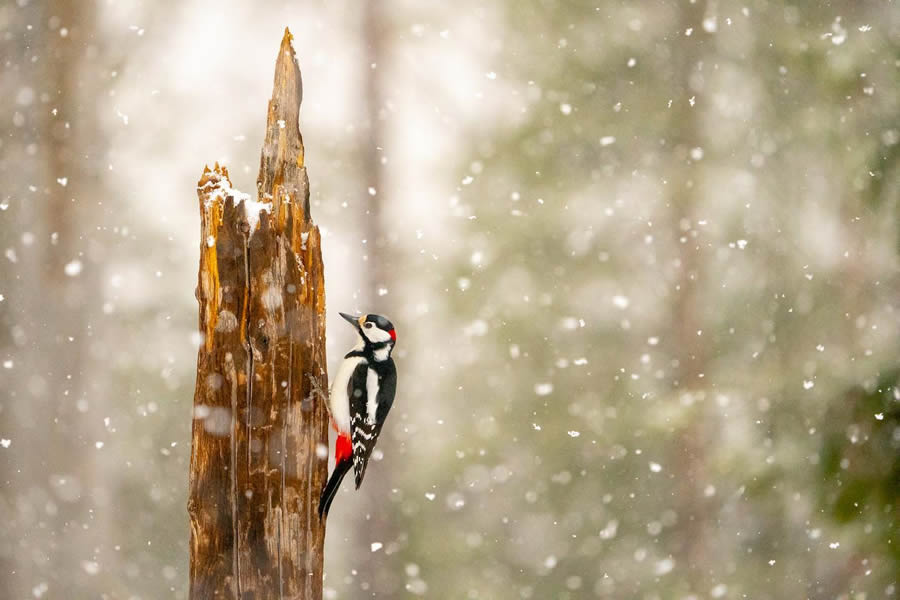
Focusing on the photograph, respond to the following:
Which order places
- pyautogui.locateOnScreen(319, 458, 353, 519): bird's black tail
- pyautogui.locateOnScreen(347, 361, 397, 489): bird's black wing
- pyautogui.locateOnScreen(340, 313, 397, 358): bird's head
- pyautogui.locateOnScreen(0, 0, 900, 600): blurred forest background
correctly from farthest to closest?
pyautogui.locateOnScreen(0, 0, 900, 600): blurred forest background, pyautogui.locateOnScreen(340, 313, 397, 358): bird's head, pyautogui.locateOnScreen(347, 361, 397, 489): bird's black wing, pyautogui.locateOnScreen(319, 458, 353, 519): bird's black tail

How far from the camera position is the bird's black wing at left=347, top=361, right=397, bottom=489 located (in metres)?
3.19

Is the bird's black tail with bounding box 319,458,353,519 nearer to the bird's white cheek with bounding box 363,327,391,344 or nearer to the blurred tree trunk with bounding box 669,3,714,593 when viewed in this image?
the bird's white cheek with bounding box 363,327,391,344

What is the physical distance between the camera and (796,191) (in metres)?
8.48

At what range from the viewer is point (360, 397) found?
3258 millimetres

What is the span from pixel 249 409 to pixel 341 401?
0.40 m

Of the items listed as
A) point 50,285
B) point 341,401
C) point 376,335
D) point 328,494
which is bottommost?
point 328,494

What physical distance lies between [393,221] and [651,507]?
4.61m

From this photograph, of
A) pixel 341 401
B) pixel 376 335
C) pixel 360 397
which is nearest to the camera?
pixel 341 401

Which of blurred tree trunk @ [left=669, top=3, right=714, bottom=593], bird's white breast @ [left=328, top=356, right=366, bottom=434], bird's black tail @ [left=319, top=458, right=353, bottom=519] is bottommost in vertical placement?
bird's black tail @ [left=319, top=458, right=353, bottom=519]

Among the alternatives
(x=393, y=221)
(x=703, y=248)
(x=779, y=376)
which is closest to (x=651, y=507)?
(x=779, y=376)

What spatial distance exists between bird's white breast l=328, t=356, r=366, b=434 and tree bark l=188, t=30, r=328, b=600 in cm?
16

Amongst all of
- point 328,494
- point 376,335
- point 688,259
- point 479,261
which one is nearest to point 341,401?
point 328,494

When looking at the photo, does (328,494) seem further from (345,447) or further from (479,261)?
(479,261)

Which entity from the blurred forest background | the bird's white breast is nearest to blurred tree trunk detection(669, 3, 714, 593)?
the blurred forest background
